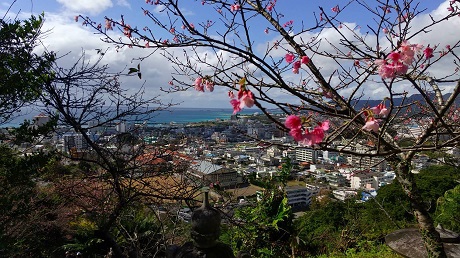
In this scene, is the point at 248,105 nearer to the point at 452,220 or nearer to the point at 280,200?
the point at 280,200

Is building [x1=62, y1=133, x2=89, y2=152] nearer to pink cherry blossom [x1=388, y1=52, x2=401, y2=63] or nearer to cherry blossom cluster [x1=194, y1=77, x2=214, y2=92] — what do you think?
cherry blossom cluster [x1=194, y1=77, x2=214, y2=92]

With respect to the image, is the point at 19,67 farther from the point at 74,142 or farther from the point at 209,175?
the point at 209,175

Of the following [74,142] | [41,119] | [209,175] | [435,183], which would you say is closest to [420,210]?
[209,175]

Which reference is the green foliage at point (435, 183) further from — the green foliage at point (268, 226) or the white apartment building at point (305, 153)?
the green foliage at point (268, 226)

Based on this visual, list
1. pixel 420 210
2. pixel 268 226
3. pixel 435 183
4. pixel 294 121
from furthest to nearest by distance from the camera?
pixel 435 183 → pixel 268 226 → pixel 420 210 → pixel 294 121

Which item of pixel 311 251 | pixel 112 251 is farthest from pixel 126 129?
pixel 311 251

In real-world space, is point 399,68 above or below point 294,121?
above
